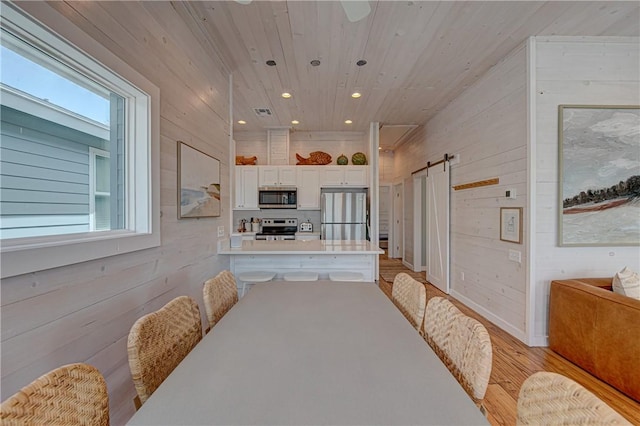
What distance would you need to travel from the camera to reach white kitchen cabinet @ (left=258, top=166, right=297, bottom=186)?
17.4ft

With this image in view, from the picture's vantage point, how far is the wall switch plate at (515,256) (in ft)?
9.05

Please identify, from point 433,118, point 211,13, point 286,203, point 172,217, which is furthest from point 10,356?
point 433,118

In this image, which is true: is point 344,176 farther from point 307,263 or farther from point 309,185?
point 307,263

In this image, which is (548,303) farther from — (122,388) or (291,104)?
(291,104)

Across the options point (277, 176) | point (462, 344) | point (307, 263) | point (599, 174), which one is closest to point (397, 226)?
point (277, 176)

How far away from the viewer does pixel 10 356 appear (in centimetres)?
96

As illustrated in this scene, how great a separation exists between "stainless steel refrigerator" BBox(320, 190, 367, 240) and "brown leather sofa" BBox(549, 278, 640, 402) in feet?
9.74

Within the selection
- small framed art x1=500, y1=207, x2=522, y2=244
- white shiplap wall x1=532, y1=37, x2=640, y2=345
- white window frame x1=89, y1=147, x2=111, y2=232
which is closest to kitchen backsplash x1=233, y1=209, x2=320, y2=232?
small framed art x1=500, y1=207, x2=522, y2=244

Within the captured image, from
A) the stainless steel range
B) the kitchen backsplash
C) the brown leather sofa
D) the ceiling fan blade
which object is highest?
the ceiling fan blade

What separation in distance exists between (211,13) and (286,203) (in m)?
3.40

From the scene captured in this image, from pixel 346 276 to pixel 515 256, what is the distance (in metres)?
1.74

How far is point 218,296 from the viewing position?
1626 millimetres

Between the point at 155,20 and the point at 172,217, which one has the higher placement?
the point at 155,20

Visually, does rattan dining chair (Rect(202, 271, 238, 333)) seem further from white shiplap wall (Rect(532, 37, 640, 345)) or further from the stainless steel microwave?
the stainless steel microwave
